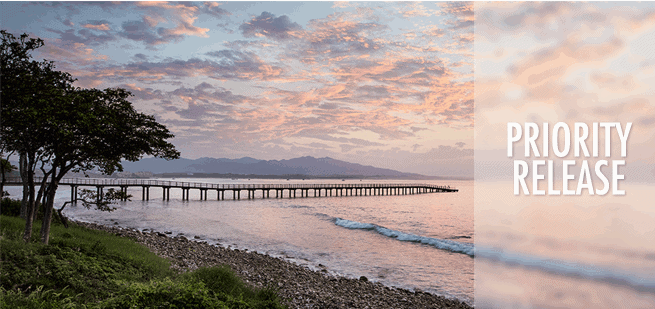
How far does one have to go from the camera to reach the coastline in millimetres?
11477

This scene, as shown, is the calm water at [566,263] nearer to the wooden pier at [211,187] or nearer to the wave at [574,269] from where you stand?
the wave at [574,269]

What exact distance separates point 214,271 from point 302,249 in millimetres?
15113

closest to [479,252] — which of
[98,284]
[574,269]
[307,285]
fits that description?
[574,269]

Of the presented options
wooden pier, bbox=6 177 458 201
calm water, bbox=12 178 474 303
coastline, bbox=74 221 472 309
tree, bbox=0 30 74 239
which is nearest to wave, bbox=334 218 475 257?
calm water, bbox=12 178 474 303

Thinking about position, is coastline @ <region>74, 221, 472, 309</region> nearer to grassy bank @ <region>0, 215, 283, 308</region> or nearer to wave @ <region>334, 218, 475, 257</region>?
grassy bank @ <region>0, 215, 283, 308</region>

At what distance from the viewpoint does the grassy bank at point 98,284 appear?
5.55 metres

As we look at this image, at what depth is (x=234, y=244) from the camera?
82.5ft

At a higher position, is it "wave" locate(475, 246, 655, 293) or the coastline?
the coastline

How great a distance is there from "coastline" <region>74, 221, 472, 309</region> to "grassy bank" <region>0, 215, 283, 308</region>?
2.26m

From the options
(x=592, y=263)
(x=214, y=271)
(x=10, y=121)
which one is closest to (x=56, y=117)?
(x=10, y=121)

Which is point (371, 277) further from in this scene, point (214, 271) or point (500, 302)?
point (214, 271)

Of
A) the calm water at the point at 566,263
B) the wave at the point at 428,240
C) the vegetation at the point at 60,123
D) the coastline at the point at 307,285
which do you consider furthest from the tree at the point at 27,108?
the wave at the point at 428,240

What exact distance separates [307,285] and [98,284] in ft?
24.2

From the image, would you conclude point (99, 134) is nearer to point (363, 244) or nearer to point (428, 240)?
point (363, 244)
